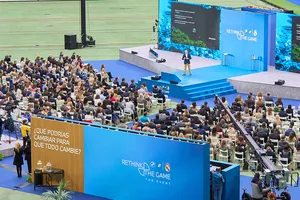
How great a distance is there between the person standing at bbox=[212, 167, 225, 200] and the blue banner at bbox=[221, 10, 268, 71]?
21447mm

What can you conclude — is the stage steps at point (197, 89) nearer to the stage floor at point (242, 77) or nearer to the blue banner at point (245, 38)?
the stage floor at point (242, 77)

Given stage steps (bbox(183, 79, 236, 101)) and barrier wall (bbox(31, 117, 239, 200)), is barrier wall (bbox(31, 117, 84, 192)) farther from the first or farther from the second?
stage steps (bbox(183, 79, 236, 101))

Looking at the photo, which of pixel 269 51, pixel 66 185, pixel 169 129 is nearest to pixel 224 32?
pixel 269 51

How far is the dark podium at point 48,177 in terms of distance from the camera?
2905 cm

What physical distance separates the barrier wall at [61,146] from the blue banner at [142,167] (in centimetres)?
28

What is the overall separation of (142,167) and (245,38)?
71.1 ft

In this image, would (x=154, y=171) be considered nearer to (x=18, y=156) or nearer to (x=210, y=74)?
(x=18, y=156)

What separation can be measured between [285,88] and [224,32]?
694cm

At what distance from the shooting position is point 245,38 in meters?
47.5

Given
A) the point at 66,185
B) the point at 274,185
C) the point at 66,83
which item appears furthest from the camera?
the point at 66,83

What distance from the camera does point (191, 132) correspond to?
107 ft

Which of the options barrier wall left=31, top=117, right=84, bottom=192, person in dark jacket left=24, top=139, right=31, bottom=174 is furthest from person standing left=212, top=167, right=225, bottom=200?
person in dark jacket left=24, top=139, right=31, bottom=174

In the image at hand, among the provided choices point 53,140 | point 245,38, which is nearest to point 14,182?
point 53,140

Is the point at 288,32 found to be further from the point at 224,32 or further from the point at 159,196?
the point at 159,196
